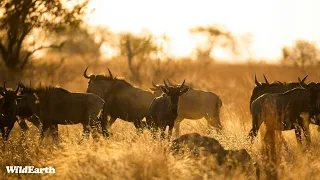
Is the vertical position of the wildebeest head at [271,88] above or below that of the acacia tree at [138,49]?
below

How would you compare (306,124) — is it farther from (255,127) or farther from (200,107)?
(200,107)

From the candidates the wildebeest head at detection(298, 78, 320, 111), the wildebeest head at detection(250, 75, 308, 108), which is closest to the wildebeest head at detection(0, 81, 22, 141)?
the wildebeest head at detection(250, 75, 308, 108)

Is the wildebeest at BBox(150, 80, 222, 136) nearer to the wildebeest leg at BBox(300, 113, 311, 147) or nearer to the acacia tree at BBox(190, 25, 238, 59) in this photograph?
the wildebeest leg at BBox(300, 113, 311, 147)

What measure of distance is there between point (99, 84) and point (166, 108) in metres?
2.49

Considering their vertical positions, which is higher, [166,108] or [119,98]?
[119,98]

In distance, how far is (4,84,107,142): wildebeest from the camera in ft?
42.1

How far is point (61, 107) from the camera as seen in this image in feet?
42.2

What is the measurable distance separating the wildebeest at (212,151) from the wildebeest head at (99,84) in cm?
461

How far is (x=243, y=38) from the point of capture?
65875 mm

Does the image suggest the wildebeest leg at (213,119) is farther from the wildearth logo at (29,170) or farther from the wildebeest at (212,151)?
the wildearth logo at (29,170)

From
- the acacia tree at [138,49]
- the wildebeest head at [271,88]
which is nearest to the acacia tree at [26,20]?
the acacia tree at [138,49]

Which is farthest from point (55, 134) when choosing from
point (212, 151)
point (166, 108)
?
point (212, 151)

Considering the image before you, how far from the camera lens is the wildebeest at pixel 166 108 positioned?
1249cm

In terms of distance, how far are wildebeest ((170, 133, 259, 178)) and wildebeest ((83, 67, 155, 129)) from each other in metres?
4.31
